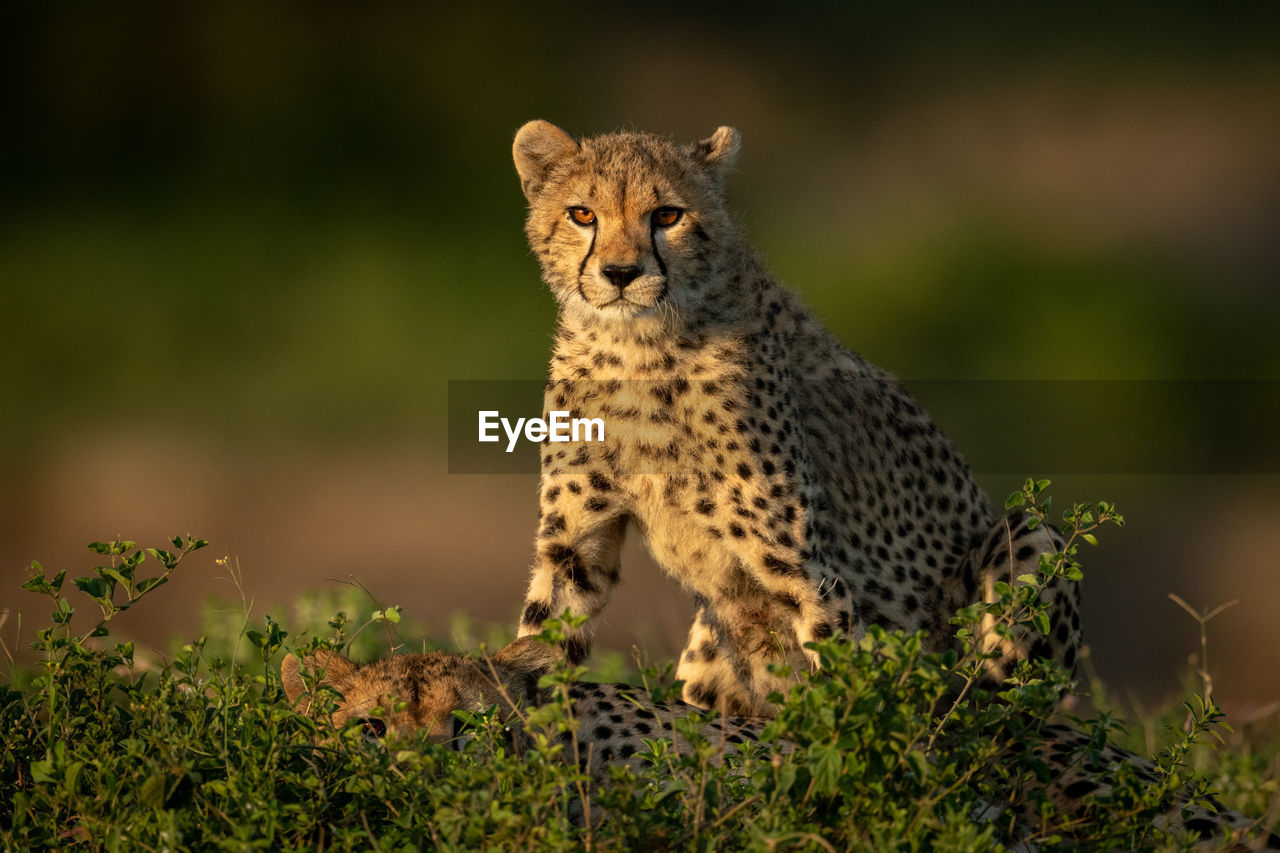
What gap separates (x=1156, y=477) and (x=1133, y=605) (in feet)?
4.34

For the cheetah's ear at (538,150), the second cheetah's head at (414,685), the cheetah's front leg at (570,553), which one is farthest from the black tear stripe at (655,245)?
the second cheetah's head at (414,685)

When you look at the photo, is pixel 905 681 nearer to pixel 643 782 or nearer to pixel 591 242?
pixel 643 782

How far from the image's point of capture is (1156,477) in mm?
8242

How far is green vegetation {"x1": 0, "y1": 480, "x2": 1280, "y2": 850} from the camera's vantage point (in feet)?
7.73

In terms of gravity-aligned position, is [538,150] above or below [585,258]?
above

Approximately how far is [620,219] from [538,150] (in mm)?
414

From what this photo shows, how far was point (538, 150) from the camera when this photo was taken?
402 centimetres

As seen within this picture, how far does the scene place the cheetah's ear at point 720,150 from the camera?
4.06 metres

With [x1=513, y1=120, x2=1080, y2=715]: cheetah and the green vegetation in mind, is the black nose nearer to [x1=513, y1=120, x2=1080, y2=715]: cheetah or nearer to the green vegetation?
[x1=513, y1=120, x2=1080, y2=715]: cheetah

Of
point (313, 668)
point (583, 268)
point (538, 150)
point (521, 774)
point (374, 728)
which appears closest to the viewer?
point (521, 774)

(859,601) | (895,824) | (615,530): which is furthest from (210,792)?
(859,601)

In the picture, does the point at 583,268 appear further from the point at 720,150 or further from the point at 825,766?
the point at 825,766

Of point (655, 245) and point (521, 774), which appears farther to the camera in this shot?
point (655, 245)

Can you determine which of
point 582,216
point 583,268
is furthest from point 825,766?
point 582,216
